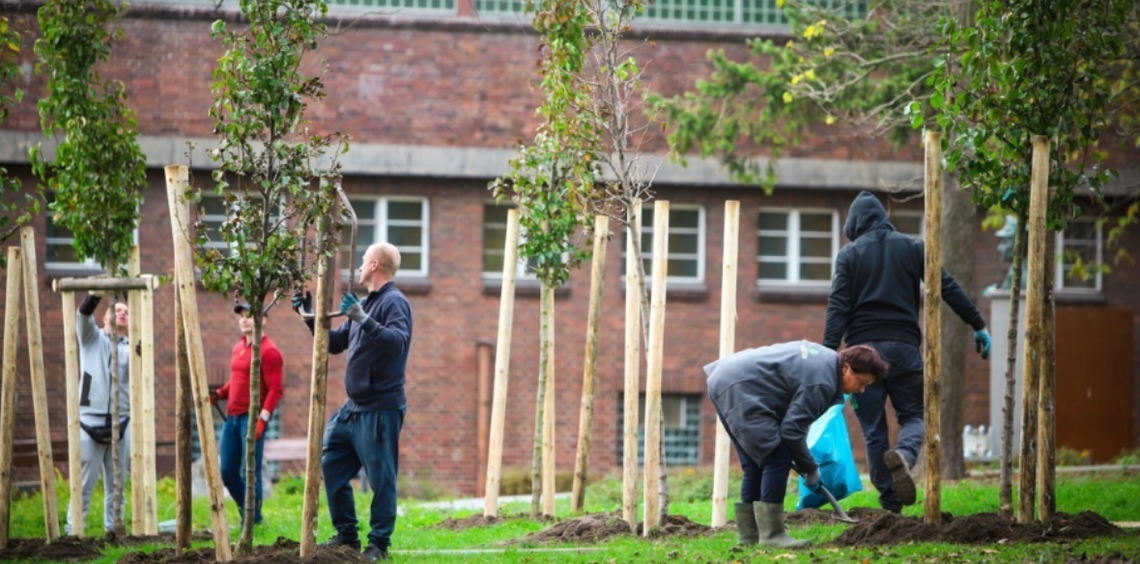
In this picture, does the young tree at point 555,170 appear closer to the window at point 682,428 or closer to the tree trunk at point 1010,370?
the tree trunk at point 1010,370

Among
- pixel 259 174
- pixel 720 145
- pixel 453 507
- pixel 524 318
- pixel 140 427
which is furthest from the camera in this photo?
pixel 524 318

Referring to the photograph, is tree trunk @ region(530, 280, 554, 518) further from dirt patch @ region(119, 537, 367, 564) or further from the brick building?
the brick building

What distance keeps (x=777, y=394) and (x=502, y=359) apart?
331 centimetres

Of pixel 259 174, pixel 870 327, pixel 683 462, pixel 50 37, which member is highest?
pixel 50 37

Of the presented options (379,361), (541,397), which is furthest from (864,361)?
(541,397)

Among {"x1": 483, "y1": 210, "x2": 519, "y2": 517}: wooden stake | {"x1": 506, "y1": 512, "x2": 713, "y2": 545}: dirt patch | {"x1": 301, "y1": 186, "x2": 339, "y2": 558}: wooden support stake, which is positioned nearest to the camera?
{"x1": 301, "y1": 186, "x2": 339, "y2": 558}: wooden support stake

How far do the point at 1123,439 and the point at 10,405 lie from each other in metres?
16.4

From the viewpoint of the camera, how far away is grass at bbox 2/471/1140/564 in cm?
781

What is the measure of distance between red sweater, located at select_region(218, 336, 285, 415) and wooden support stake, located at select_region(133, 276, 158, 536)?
1.08m

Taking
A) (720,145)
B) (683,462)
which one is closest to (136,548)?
(720,145)

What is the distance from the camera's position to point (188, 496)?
867 cm

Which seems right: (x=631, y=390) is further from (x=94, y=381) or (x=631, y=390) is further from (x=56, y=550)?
(x=94, y=381)

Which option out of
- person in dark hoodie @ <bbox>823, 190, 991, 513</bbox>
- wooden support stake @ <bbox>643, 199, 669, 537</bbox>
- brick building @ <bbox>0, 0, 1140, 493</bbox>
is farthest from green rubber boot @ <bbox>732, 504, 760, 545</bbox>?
brick building @ <bbox>0, 0, 1140, 493</bbox>

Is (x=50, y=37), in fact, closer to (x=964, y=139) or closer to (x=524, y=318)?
(x=964, y=139)
